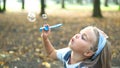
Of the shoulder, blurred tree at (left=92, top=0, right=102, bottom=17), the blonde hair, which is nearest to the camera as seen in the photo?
the blonde hair

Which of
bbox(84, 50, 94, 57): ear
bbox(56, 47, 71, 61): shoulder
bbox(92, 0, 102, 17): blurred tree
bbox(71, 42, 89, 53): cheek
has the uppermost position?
bbox(71, 42, 89, 53): cheek

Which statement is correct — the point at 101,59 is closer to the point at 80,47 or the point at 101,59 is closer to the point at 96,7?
the point at 80,47

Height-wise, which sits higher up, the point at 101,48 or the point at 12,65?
the point at 101,48

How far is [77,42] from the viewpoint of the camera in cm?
322

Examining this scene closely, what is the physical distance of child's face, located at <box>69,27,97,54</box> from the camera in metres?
3.22

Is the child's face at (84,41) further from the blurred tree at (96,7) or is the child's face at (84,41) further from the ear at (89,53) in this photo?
the blurred tree at (96,7)

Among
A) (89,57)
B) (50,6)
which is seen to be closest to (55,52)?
(89,57)

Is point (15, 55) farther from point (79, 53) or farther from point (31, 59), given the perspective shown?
point (79, 53)

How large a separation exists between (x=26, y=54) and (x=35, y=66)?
4.74 feet

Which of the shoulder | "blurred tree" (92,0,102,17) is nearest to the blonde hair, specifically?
the shoulder

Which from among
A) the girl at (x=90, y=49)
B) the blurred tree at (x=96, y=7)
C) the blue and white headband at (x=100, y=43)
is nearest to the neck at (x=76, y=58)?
the girl at (x=90, y=49)

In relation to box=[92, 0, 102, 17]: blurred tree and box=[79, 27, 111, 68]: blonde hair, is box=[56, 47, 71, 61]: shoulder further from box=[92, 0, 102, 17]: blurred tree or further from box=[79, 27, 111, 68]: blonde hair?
box=[92, 0, 102, 17]: blurred tree

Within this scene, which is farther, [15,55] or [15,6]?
→ [15,6]

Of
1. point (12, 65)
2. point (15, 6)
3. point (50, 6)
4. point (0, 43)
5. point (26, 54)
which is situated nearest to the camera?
point (12, 65)
